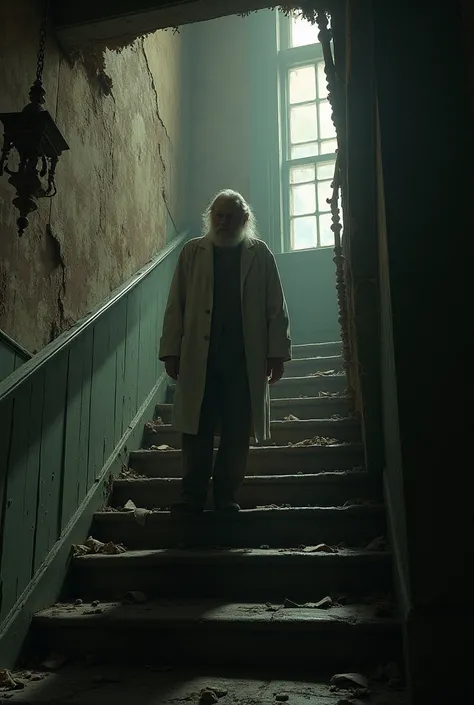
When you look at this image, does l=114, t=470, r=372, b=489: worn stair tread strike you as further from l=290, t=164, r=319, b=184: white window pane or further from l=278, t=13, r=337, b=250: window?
l=290, t=164, r=319, b=184: white window pane

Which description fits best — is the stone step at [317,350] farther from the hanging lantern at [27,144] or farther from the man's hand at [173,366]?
the hanging lantern at [27,144]

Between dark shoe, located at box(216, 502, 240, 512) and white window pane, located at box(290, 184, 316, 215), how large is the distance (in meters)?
4.40

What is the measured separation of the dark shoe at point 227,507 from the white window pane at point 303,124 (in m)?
4.96

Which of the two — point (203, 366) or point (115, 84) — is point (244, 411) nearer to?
point (203, 366)

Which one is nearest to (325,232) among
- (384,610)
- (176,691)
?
(384,610)

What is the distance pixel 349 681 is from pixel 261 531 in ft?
2.48

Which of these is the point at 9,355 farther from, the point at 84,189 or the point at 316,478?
the point at 316,478

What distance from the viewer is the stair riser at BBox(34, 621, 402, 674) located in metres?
1.60

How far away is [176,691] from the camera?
1.51 m

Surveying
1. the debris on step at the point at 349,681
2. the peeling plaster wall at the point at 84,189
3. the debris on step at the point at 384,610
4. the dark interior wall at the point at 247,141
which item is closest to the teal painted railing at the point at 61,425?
the peeling plaster wall at the point at 84,189

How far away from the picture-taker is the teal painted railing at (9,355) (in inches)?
74.9

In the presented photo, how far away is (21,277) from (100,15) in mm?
1268

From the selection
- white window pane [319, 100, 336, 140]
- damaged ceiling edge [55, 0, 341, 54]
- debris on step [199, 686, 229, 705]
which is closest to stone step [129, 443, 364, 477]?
debris on step [199, 686, 229, 705]

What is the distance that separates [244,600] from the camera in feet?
6.46
